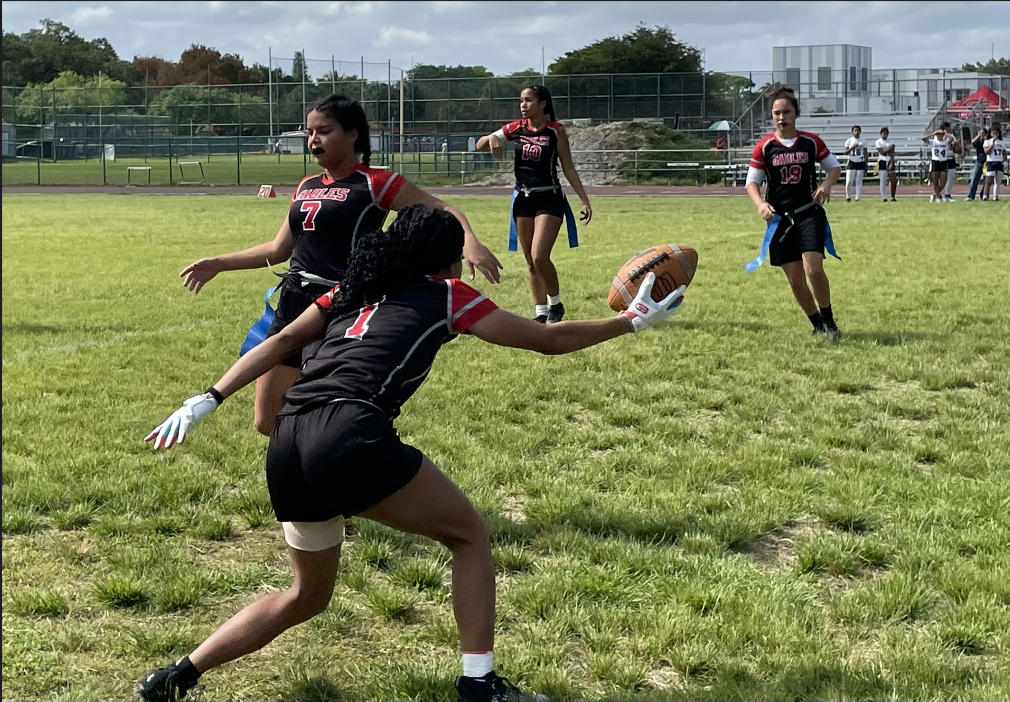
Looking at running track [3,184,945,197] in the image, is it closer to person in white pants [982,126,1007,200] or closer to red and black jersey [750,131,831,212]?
person in white pants [982,126,1007,200]

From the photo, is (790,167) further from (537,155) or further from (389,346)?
(389,346)

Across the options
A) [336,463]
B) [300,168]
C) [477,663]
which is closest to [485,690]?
[477,663]

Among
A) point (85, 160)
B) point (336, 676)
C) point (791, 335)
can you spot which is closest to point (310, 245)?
point (336, 676)

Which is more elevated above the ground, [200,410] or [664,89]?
[664,89]

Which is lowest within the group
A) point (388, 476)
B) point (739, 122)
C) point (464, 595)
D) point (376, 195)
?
point (464, 595)

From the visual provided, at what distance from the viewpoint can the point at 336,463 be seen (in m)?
3.30

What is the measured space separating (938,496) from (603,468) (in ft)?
5.79

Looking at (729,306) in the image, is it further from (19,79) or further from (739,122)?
(19,79)

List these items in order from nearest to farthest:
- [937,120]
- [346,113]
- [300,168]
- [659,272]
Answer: [659,272] < [346,113] < [300,168] < [937,120]

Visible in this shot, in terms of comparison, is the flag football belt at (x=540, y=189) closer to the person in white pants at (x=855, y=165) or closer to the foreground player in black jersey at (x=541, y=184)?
the foreground player in black jersey at (x=541, y=184)

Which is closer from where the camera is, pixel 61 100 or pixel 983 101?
pixel 983 101

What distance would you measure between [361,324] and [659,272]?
121 centimetres

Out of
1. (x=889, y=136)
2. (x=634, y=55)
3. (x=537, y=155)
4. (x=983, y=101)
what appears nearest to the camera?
(x=537, y=155)

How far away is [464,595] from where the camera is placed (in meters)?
3.53
